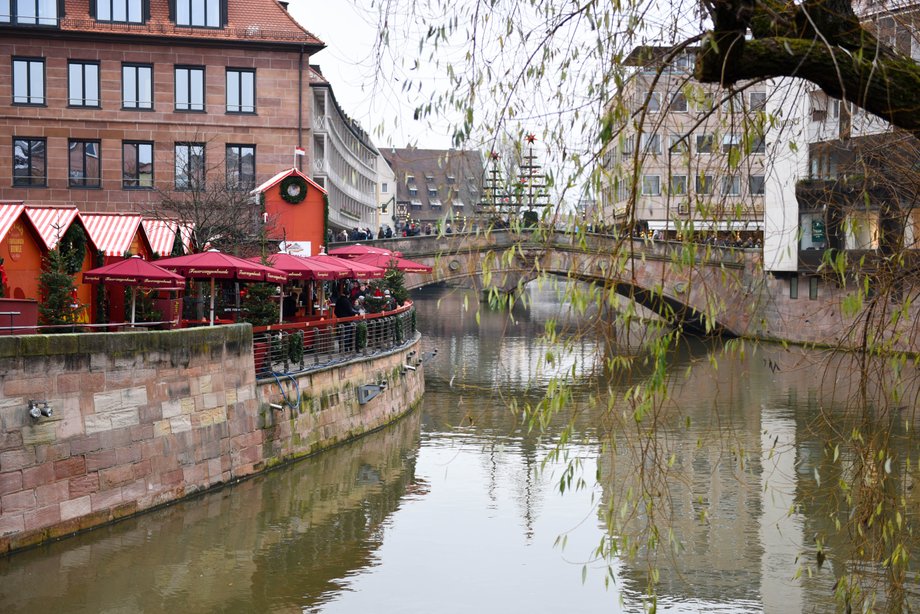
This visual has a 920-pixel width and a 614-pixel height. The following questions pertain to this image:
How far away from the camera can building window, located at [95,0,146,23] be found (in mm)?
37438

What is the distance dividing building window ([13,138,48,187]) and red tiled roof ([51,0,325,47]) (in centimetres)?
355

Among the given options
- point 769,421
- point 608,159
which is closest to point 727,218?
point 608,159

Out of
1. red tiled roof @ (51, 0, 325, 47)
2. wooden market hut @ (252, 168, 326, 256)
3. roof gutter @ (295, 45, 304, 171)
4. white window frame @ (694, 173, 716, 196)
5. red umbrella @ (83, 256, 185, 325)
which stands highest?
red tiled roof @ (51, 0, 325, 47)

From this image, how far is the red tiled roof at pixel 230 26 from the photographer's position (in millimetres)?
37031

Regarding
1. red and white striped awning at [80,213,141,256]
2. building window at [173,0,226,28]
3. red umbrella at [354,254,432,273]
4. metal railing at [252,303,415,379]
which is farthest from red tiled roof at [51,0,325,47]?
red and white striped awning at [80,213,141,256]

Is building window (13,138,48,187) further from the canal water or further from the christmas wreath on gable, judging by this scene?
the canal water

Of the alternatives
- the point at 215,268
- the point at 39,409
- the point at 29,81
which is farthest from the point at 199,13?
the point at 39,409

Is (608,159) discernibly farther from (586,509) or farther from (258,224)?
(258,224)

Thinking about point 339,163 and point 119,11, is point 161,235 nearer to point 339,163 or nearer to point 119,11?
point 119,11

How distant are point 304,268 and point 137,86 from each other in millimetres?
15403

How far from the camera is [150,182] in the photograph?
1491 inches

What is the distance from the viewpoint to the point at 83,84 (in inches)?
1467

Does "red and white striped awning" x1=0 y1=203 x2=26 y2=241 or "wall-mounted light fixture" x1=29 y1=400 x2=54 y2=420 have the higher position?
"red and white striped awning" x1=0 y1=203 x2=26 y2=241

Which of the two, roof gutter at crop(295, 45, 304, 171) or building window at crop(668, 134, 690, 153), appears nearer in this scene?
building window at crop(668, 134, 690, 153)
